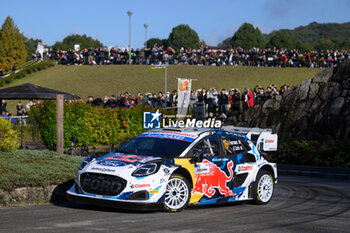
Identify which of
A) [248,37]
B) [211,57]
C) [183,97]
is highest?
[248,37]

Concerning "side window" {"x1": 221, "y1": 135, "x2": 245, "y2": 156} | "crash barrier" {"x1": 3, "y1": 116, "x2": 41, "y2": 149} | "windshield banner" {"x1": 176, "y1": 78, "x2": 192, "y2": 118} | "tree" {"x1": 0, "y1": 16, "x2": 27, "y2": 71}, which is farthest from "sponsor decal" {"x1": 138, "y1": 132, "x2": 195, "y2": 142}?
"tree" {"x1": 0, "y1": 16, "x2": 27, "y2": 71}

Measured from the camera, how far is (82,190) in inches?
400

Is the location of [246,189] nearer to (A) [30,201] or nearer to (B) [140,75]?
(A) [30,201]

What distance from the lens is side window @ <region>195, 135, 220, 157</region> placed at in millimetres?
11140

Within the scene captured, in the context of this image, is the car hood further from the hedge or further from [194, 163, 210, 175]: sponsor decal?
the hedge

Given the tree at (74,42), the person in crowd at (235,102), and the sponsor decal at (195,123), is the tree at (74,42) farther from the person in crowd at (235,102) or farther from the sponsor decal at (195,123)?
the sponsor decal at (195,123)

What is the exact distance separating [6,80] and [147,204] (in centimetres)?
5633

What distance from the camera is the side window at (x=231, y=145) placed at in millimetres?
11629

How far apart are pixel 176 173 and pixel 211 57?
48.3m

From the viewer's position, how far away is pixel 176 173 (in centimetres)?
1030

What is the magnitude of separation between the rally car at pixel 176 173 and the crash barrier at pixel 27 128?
1496cm

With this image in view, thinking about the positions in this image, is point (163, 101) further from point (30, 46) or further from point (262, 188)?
point (30, 46)

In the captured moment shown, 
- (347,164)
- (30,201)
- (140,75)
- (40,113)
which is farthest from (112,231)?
(140,75)

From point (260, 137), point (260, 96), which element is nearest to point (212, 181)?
point (260, 137)
